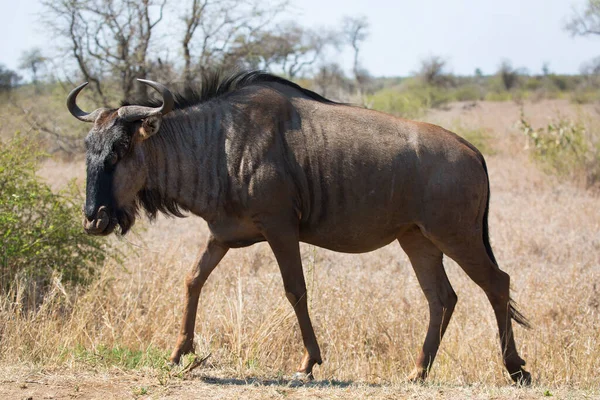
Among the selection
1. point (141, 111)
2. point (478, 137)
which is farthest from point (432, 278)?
point (478, 137)

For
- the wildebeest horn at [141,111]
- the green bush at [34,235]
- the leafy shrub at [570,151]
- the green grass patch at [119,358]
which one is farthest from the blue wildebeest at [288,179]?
the leafy shrub at [570,151]

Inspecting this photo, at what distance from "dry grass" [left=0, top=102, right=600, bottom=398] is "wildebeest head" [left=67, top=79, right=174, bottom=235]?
42.7 inches

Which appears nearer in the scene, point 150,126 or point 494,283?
point 150,126

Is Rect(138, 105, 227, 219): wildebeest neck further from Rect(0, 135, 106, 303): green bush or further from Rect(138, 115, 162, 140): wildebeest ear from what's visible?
Rect(0, 135, 106, 303): green bush

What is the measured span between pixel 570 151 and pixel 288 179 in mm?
12352

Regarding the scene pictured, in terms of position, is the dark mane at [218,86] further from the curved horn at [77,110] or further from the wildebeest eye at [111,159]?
the wildebeest eye at [111,159]

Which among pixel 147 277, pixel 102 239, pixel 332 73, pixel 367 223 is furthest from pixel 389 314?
pixel 332 73

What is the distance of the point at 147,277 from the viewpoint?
25.0ft

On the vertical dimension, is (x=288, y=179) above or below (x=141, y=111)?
below

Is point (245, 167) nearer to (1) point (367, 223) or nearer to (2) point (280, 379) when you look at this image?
(1) point (367, 223)

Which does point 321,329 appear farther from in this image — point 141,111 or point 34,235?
→ point 34,235

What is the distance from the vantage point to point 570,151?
15.8 m

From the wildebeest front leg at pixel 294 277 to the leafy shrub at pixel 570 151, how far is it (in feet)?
38.8

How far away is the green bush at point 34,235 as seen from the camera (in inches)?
279
